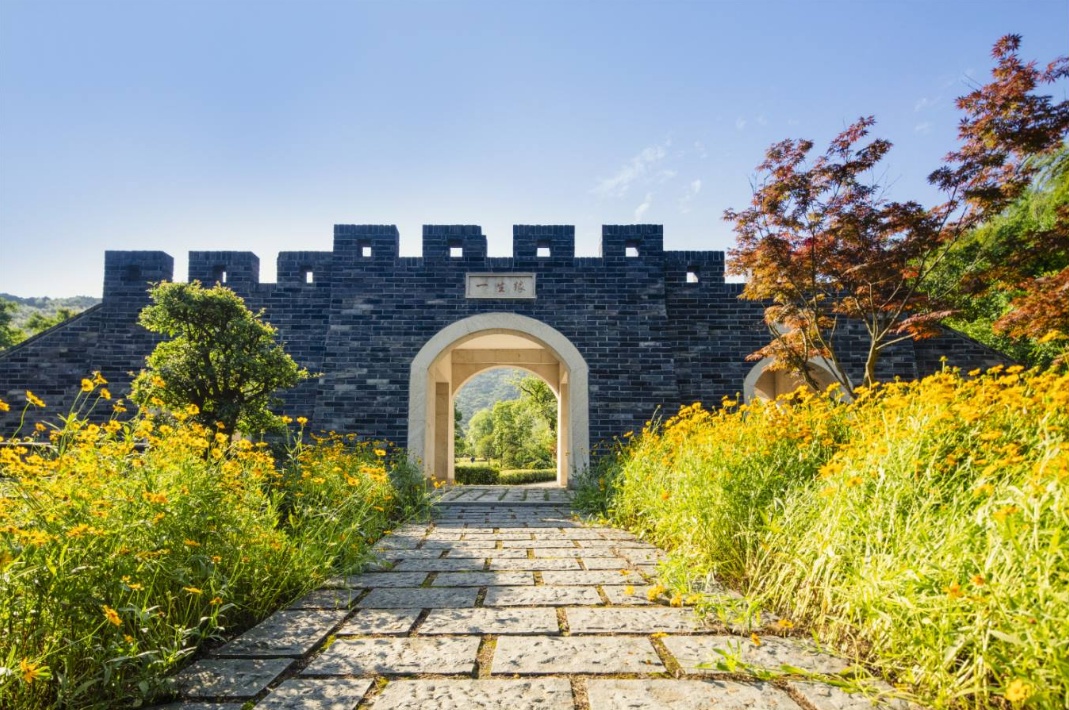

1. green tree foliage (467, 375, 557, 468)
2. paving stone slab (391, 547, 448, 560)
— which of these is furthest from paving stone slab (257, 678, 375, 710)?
green tree foliage (467, 375, 557, 468)

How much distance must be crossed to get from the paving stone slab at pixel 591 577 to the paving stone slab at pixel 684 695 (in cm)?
A: 124

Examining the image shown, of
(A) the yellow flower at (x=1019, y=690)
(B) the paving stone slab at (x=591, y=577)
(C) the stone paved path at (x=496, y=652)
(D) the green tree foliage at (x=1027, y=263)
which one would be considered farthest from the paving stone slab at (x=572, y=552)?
(D) the green tree foliage at (x=1027, y=263)

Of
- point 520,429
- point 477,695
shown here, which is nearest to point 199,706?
Answer: point 477,695

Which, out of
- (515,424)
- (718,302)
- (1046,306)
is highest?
(718,302)

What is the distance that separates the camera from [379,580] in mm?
3277

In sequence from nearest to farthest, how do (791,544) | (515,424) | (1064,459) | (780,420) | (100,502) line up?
(1064,459) → (100,502) → (791,544) → (780,420) → (515,424)

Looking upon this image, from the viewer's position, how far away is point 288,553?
3068mm

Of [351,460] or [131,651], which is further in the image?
[351,460]

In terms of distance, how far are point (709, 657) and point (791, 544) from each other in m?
0.82

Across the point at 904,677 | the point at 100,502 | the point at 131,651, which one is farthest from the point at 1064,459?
the point at 100,502

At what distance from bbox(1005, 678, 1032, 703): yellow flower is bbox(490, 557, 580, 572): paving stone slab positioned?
221 cm

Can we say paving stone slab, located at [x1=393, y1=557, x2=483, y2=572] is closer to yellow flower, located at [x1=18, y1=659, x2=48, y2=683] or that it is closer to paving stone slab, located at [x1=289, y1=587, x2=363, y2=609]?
paving stone slab, located at [x1=289, y1=587, x2=363, y2=609]

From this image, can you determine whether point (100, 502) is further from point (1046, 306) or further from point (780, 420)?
point (1046, 306)

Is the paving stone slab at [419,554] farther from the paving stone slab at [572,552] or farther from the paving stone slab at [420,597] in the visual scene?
the paving stone slab at [420,597]
